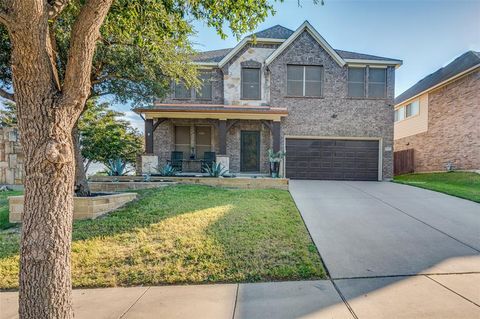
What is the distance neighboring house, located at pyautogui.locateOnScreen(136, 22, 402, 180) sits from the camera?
1303 cm

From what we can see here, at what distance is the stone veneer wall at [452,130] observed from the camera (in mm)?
12859

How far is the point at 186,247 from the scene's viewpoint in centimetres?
443

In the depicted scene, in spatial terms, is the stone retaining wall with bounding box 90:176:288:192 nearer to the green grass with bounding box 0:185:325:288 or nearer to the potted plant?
the potted plant

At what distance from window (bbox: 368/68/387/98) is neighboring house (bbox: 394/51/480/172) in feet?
14.1

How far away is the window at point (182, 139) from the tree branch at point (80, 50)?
11.3 m

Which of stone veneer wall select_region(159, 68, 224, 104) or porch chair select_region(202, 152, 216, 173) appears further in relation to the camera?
stone veneer wall select_region(159, 68, 224, 104)

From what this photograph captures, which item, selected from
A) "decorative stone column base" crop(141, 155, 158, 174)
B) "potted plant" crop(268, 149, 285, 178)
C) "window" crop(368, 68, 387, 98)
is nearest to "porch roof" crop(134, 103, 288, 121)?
"potted plant" crop(268, 149, 285, 178)

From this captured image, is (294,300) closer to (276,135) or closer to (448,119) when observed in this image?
(276,135)

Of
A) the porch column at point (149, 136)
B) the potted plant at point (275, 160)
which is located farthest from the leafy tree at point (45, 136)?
the porch column at point (149, 136)

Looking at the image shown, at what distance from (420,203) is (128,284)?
8210mm

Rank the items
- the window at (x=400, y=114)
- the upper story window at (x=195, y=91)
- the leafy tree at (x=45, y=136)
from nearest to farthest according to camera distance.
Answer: the leafy tree at (x=45, y=136) → the upper story window at (x=195, y=91) → the window at (x=400, y=114)

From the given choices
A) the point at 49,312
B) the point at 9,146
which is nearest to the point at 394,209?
the point at 49,312

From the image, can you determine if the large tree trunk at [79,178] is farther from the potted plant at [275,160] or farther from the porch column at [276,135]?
the porch column at [276,135]

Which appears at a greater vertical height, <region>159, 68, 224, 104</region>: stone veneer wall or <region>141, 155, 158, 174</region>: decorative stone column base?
<region>159, 68, 224, 104</region>: stone veneer wall
